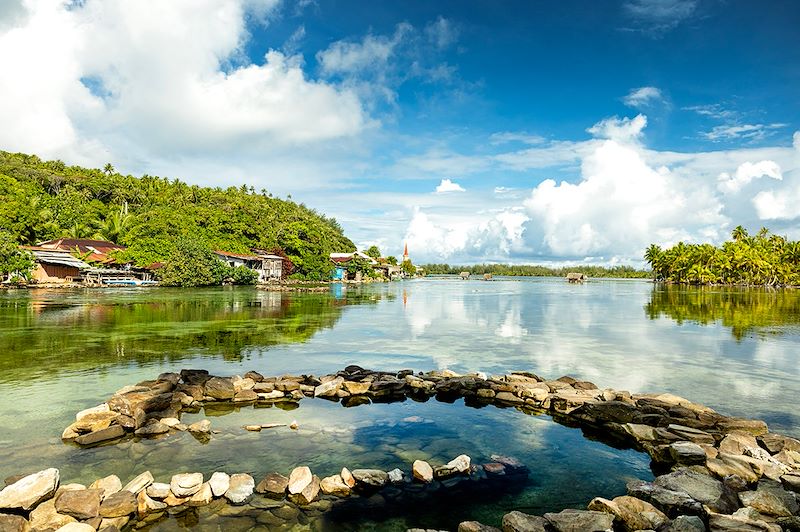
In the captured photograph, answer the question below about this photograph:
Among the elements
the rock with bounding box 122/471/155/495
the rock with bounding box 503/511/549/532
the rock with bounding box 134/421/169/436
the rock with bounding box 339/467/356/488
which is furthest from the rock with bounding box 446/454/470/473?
the rock with bounding box 134/421/169/436

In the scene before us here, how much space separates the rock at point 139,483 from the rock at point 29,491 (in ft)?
2.82

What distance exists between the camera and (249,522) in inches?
241

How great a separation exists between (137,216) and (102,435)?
224ft

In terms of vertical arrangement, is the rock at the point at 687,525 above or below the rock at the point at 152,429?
above

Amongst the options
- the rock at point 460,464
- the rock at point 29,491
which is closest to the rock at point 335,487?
the rock at point 460,464

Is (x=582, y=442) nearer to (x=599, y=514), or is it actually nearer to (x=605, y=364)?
(x=599, y=514)

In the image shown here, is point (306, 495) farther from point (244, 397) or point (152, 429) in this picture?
point (244, 397)

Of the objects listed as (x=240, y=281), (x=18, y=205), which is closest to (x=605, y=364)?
(x=240, y=281)

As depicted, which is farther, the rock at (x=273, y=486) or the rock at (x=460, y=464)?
the rock at (x=460, y=464)

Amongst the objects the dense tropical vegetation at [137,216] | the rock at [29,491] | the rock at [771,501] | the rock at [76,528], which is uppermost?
the dense tropical vegetation at [137,216]

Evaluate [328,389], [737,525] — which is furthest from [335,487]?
[328,389]

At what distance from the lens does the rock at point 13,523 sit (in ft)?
17.9

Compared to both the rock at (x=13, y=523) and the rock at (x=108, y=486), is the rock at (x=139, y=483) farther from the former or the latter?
the rock at (x=13, y=523)

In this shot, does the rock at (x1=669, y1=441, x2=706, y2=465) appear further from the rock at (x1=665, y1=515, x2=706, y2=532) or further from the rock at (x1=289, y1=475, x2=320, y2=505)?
the rock at (x1=289, y1=475, x2=320, y2=505)
